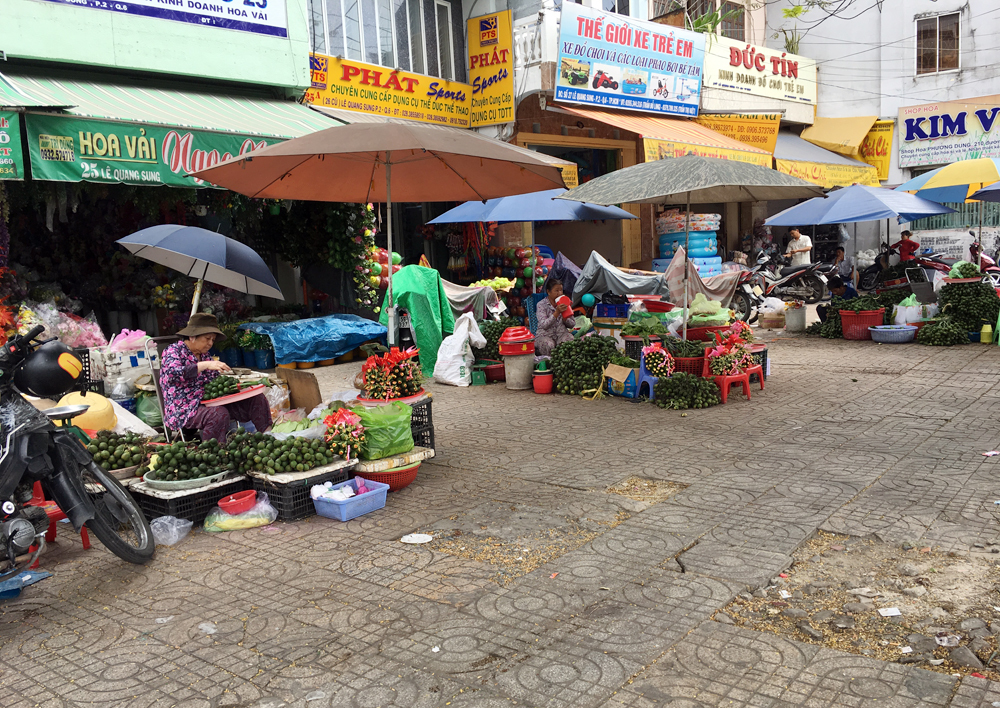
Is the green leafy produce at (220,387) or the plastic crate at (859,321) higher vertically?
the green leafy produce at (220,387)

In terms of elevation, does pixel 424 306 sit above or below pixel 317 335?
above

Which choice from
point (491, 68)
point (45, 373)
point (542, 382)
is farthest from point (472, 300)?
Result: point (45, 373)

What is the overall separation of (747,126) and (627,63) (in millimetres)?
4695

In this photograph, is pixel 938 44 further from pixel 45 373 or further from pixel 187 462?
pixel 45 373

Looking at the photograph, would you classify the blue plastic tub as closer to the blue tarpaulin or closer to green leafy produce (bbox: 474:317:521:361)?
green leafy produce (bbox: 474:317:521:361)

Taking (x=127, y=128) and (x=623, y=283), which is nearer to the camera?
(x=127, y=128)

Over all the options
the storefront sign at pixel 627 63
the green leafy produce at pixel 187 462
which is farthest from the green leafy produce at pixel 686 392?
the storefront sign at pixel 627 63

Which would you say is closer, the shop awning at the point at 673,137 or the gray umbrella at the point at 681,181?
A: the gray umbrella at the point at 681,181

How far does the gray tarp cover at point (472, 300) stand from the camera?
11.6 metres

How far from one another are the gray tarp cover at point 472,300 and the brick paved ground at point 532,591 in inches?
180

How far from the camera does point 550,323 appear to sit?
33.8ft

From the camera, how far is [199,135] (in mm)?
9594

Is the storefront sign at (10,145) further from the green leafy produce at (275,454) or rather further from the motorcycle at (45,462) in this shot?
the green leafy produce at (275,454)

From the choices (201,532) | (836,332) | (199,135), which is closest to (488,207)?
(199,135)
